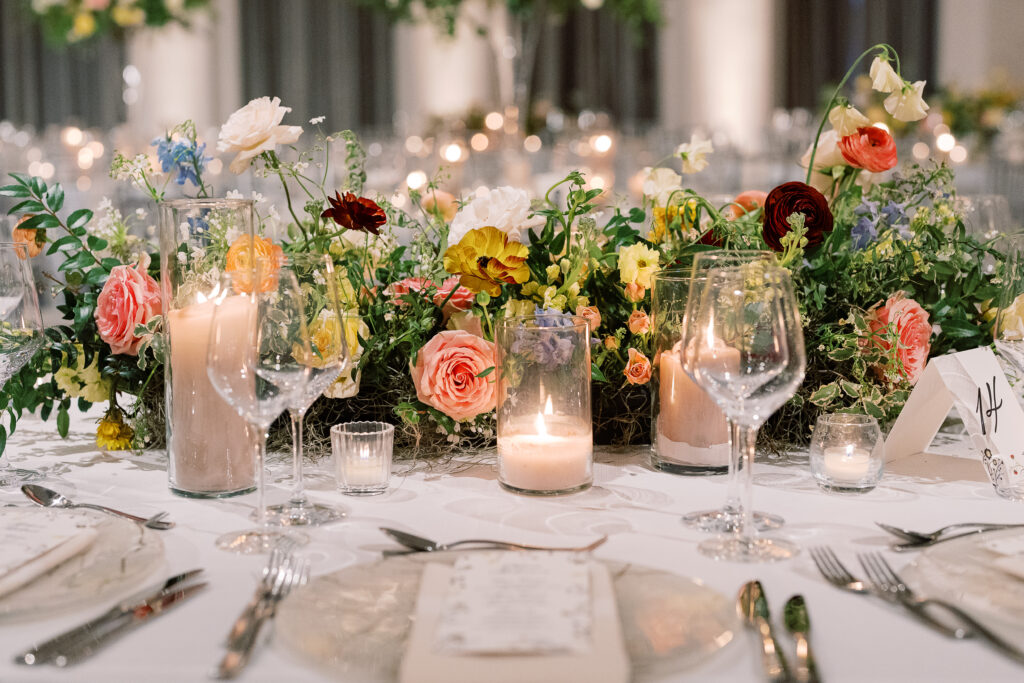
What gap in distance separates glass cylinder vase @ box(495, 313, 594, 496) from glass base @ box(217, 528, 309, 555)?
0.87ft

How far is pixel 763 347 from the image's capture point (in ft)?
3.14

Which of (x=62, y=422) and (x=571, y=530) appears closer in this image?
(x=571, y=530)

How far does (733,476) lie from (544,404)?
243 mm

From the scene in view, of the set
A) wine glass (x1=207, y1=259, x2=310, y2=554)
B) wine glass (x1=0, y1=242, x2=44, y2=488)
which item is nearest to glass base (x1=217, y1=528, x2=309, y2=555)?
wine glass (x1=207, y1=259, x2=310, y2=554)

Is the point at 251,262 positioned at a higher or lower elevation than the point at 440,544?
higher

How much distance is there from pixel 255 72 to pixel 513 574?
9.23m

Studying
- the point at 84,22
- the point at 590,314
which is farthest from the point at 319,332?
the point at 84,22

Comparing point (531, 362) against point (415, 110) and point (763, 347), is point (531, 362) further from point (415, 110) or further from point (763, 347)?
point (415, 110)

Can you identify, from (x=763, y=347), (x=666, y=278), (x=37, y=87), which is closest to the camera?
(x=763, y=347)

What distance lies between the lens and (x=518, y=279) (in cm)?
126

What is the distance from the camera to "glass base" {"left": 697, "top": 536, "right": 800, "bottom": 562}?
38.1 inches

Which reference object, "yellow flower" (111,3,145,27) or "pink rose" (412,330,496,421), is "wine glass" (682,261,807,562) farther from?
"yellow flower" (111,3,145,27)

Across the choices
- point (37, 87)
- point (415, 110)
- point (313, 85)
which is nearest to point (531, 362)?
point (415, 110)

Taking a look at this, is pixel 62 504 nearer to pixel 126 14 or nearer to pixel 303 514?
pixel 303 514
